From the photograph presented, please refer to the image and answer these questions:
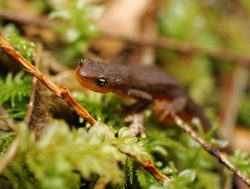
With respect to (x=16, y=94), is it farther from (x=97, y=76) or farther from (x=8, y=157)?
(x=8, y=157)

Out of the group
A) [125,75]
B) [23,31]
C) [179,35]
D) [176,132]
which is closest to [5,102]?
[125,75]

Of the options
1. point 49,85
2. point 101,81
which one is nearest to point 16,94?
point 49,85

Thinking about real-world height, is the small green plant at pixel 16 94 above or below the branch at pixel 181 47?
above

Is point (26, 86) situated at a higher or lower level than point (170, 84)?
higher

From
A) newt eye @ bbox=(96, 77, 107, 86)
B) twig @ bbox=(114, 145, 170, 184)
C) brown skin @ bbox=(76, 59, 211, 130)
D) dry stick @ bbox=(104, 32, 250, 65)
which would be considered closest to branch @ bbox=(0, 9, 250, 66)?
dry stick @ bbox=(104, 32, 250, 65)

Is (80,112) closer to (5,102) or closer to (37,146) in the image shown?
(37,146)

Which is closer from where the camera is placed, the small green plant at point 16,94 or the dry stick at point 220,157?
the dry stick at point 220,157

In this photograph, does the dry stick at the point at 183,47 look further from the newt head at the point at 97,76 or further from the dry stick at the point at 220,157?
the dry stick at the point at 220,157

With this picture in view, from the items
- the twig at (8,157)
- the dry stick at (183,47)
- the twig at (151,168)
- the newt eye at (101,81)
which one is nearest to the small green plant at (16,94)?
the newt eye at (101,81)
